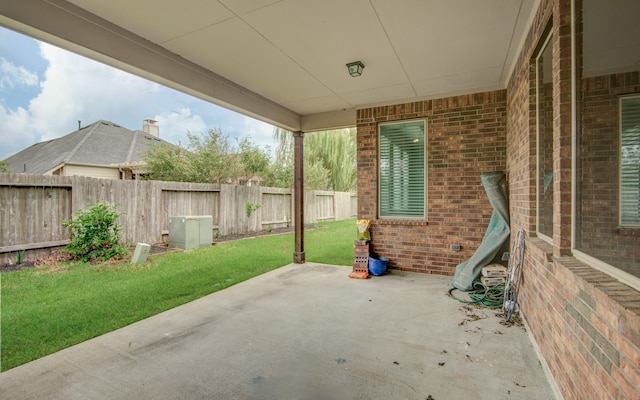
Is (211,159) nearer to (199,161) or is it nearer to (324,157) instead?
(199,161)

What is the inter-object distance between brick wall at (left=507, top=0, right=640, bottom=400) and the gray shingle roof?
1125 cm

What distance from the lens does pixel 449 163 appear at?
15.5ft

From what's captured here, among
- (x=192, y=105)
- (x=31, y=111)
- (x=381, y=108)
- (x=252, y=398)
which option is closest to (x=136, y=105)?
(x=192, y=105)

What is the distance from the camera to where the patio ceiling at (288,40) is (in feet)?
8.03

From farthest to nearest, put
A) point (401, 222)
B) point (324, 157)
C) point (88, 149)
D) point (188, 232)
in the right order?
point (324, 157) < point (88, 149) < point (188, 232) < point (401, 222)

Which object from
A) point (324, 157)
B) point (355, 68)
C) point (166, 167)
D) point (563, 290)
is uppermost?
point (324, 157)

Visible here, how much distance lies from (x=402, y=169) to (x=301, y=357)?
3.63m

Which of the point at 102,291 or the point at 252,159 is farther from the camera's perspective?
the point at 252,159

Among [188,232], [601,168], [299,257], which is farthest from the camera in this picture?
[188,232]

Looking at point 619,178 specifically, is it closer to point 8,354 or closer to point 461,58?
point 461,58

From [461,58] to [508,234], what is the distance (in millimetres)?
2275

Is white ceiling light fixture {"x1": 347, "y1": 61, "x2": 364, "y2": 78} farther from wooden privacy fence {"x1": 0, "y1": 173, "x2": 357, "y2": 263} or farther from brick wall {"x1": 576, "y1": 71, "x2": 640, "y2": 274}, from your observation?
wooden privacy fence {"x1": 0, "y1": 173, "x2": 357, "y2": 263}

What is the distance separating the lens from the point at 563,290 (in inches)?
70.1

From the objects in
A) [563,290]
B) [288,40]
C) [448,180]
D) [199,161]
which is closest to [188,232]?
[199,161]
